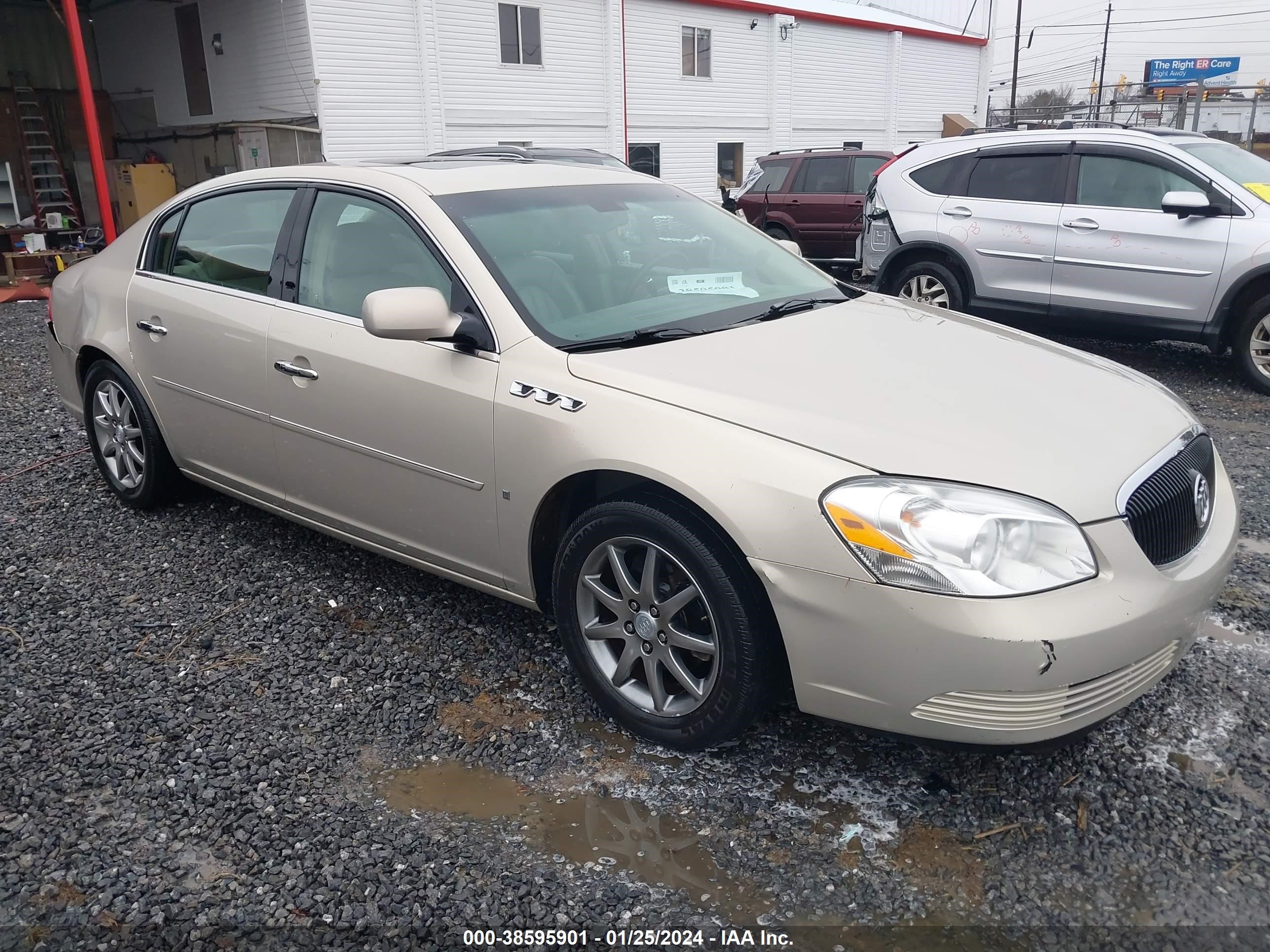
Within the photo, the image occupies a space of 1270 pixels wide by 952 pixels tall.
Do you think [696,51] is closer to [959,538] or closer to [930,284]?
[930,284]

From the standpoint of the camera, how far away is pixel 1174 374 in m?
7.48

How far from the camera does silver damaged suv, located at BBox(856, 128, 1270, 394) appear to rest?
682cm

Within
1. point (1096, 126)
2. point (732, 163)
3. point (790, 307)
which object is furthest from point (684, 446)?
point (732, 163)

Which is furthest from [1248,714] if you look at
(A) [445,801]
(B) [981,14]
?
(B) [981,14]

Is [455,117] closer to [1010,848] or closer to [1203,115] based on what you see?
[1010,848]

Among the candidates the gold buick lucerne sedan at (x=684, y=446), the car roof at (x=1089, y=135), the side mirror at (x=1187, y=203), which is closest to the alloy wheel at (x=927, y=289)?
the car roof at (x=1089, y=135)

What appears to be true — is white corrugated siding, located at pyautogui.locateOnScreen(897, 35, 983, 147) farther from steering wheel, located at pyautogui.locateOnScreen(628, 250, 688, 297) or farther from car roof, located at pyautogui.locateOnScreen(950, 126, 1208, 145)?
steering wheel, located at pyautogui.locateOnScreen(628, 250, 688, 297)

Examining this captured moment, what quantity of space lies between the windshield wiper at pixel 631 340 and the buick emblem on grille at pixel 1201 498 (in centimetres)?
150

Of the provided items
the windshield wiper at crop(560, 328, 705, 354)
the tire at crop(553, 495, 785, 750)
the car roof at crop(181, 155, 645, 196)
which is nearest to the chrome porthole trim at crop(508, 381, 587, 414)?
the windshield wiper at crop(560, 328, 705, 354)

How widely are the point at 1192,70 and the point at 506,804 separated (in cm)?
8124

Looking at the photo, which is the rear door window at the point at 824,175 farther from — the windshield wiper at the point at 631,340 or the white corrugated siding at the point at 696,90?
the windshield wiper at the point at 631,340

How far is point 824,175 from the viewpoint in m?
13.5

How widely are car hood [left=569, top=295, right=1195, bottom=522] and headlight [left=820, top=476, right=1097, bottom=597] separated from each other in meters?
0.05

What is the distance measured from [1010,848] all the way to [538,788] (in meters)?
1.26
